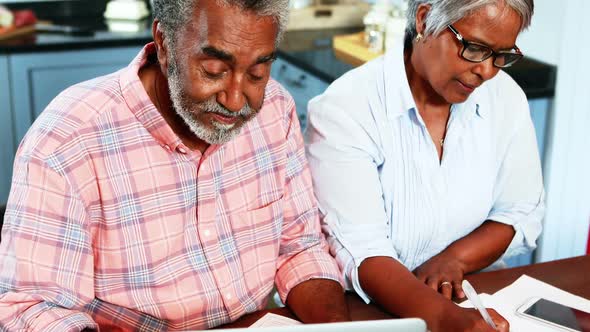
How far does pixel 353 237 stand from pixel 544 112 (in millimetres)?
1015

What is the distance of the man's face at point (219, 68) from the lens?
1236mm

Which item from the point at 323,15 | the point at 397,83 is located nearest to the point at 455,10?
the point at 397,83

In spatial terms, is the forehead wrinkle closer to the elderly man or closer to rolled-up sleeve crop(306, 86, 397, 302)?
rolled-up sleeve crop(306, 86, 397, 302)

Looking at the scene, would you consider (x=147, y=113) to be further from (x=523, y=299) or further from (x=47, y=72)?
(x=47, y=72)

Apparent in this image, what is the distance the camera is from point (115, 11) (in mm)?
3369

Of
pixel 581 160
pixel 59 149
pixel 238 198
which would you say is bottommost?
pixel 581 160

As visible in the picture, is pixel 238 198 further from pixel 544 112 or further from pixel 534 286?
pixel 544 112

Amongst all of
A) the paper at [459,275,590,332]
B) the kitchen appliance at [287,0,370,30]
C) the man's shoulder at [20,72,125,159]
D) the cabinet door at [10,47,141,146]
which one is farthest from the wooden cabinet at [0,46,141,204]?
the paper at [459,275,590,332]

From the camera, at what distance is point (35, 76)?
118 inches

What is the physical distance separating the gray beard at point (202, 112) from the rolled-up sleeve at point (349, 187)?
31cm

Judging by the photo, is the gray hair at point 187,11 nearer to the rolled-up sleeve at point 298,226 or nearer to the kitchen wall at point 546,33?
the rolled-up sleeve at point 298,226

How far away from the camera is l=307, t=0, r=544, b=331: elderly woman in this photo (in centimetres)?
153

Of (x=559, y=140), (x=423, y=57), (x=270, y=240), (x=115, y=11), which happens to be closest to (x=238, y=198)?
(x=270, y=240)

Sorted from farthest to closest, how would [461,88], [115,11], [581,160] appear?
[115,11], [581,160], [461,88]
